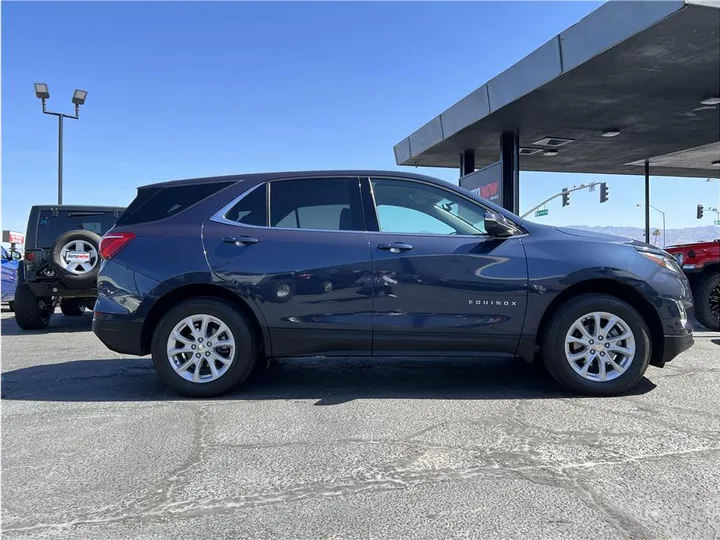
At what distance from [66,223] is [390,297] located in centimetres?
715

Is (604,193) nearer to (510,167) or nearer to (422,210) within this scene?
(510,167)

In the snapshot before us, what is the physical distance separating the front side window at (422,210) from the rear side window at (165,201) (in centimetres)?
137

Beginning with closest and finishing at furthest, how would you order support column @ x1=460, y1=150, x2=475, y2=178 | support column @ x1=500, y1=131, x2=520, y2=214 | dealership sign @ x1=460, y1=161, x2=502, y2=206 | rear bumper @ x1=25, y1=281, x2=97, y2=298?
1. rear bumper @ x1=25, y1=281, x2=97, y2=298
2. support column @ x1=500, y1=131, x2=520, y2=214
3. dealership sign @ x1=460, y1=161, x2=502, y2=206
4. support column @ x1=460, y1=150, x2=475, y2=178

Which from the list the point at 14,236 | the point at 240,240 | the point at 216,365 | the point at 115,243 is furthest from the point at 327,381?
the point at 14,236

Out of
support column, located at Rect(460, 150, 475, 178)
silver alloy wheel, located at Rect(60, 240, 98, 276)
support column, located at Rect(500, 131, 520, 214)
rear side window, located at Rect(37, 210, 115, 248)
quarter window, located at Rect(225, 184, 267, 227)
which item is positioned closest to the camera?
quarter window, located at Rect(225, 184, 267, 227)

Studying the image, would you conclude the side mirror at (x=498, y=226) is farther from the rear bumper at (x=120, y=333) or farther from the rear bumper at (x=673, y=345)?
the rear bumper at (x=120, y=333)

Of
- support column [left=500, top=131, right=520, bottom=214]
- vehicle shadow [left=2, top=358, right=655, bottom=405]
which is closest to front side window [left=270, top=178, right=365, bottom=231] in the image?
vehicle shadow [left=2, top=358, right=655, bottom=405]

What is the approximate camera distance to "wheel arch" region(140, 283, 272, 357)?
4.40m

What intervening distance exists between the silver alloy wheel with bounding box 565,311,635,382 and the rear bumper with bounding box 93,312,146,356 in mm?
3515

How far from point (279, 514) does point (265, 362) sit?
2610 mm

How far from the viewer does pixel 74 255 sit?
26.9ft

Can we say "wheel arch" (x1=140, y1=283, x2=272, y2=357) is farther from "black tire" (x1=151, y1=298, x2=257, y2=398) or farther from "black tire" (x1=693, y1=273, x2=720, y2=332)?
"black tire" (x1=693, y1=273, x2=720, y2=332)

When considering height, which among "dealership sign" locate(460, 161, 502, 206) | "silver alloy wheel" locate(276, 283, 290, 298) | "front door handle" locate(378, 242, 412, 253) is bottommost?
"silver alloy wheel" locate(276, 283, 290, 298)

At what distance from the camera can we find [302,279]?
432 centimetres
